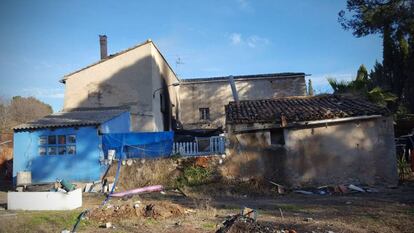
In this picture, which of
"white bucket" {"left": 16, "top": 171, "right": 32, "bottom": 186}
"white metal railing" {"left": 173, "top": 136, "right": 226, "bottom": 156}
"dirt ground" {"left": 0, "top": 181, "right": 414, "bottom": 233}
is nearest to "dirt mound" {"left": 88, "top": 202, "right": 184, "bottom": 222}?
"dirt ground" {"left": 0, "top": 181, "right": 414, "bottom": 233}

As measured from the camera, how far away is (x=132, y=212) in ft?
31.9

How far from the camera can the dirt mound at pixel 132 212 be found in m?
9.54

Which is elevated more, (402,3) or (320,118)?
(402,3)

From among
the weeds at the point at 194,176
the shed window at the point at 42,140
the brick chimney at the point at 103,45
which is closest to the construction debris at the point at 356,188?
the weeds at the point at 194,176

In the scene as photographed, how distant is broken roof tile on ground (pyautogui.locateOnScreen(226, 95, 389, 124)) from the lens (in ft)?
48.8

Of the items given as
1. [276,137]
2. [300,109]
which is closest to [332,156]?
[276,137]

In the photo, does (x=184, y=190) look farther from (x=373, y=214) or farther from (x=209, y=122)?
(x=209, y=122)

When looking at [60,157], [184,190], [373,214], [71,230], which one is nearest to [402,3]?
[373,214]

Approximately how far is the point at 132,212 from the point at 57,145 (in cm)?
930

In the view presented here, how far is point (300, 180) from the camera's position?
14.8m

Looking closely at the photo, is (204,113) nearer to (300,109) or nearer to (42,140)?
(300,109)

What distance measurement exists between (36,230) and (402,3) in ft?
54.8

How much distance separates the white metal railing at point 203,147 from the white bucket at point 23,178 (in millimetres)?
7254

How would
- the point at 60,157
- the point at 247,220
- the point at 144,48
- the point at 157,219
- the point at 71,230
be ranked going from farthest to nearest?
the point at 144,48, the point at 60,157, the point at 157,219, the point at 71,230, the point at 247,220
